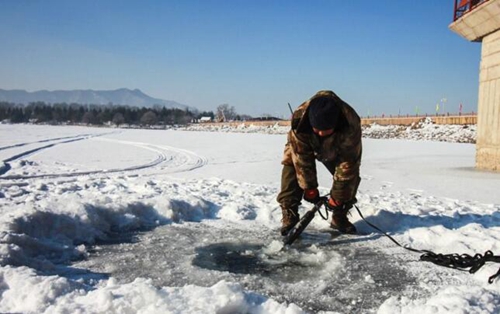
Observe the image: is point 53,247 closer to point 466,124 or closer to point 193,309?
point 193,309

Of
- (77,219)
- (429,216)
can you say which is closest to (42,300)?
(77,219)

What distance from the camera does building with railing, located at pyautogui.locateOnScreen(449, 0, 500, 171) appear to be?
10352 mm

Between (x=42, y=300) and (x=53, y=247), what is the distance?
145 centimetres

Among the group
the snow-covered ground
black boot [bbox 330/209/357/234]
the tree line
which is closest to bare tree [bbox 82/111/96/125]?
the tree line

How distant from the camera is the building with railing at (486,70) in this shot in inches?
408

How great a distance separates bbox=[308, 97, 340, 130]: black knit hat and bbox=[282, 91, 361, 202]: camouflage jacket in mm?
321

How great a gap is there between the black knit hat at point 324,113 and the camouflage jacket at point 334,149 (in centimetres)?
32

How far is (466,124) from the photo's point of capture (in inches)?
1128

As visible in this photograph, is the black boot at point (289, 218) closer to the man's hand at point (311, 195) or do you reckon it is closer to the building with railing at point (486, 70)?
the man's hand at point (311, 195)

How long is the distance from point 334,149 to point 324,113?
692 mm

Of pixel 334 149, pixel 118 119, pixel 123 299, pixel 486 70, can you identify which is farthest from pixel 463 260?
pixel 118 119

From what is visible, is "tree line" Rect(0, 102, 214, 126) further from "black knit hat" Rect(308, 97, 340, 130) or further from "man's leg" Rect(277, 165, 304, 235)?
"black knit hat" Rect(308, 97, 340, 130)

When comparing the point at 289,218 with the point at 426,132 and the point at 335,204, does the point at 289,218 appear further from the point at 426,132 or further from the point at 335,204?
the point at 426,132

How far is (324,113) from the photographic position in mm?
3783
